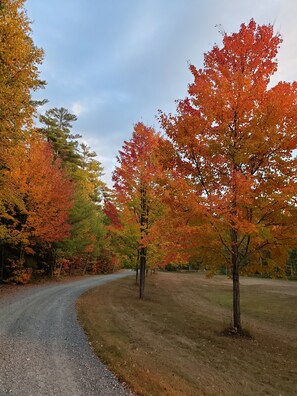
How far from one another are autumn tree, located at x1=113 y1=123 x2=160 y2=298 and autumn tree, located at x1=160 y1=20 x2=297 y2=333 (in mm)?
6684

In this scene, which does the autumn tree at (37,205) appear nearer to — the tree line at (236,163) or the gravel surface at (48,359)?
the gravel surface at (48,359)

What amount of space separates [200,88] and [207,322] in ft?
35.2

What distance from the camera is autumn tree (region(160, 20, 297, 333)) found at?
31.0ft

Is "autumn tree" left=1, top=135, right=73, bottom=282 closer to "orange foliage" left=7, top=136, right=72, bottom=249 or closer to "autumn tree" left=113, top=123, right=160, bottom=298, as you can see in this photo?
"orange foliage" left=7, top=136, right=72, bottom=249

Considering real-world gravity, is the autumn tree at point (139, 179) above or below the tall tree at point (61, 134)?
below

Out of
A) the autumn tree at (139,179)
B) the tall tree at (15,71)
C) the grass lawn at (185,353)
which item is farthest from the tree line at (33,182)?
the grass lawn at (185,353)

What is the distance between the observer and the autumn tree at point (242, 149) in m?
9.45

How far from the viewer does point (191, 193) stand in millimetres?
9891

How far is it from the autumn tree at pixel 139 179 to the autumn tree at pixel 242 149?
668 cm

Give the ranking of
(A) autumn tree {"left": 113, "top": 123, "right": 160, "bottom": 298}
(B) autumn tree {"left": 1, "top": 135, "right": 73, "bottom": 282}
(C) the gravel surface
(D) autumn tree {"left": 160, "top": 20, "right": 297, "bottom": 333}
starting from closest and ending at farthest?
(C) the gravel surface → (D) autumn tree {"left": 160, "top": 20, "right": 297, "bottom": 333} → (A) autumn tree {"left": 113, "top": 123, "right": 160, "bottom": 298} → (B) autumn tree {"left": 1, "top": 135, "right": 73, "bottom": 282}

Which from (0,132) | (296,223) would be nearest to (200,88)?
(296,223)

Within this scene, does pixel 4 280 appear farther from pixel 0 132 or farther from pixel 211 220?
pixel 211 220

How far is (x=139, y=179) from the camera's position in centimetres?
1784

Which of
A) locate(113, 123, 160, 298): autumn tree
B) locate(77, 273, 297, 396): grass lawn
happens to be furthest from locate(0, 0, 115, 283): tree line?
locate(77, 273, 297, 396): grass lawn
